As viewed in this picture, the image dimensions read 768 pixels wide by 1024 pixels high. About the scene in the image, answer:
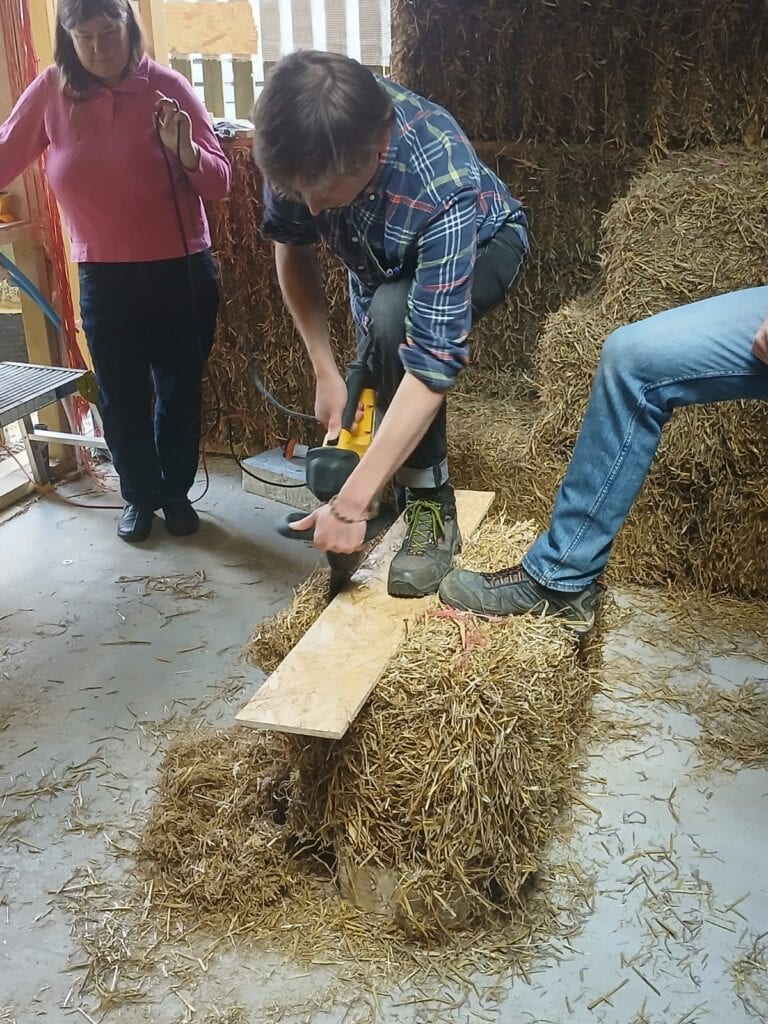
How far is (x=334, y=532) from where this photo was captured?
1692 mm

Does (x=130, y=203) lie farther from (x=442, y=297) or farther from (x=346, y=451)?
(x=442, y=297)

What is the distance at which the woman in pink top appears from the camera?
276cm

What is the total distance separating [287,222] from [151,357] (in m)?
1.27

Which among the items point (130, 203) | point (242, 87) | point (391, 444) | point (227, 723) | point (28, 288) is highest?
point (242, 87)

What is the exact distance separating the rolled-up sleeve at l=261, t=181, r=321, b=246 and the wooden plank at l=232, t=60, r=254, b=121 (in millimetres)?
3291

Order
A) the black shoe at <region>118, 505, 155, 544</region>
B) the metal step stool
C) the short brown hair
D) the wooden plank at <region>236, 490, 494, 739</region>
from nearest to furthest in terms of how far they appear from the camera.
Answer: the short brown hair < the wooden plank at <region>236, 490, 494, 739</region> < the metal step stool < the black shoe at <region>118, 505, 155, 544</region>

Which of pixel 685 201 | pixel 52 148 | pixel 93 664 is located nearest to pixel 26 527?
pixel 93 664

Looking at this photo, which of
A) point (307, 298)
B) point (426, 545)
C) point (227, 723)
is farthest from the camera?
point (227, 723)

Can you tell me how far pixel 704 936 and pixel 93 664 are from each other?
167 cm

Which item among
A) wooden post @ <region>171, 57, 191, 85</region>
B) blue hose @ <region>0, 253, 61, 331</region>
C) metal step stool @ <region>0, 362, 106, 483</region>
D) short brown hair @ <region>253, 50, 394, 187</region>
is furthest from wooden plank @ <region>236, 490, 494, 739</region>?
wooden post @ <region>171, 57, 191, 85</region>

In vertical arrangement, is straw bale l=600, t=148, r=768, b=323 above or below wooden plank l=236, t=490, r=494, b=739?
above

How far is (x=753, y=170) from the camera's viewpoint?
9.91 feet

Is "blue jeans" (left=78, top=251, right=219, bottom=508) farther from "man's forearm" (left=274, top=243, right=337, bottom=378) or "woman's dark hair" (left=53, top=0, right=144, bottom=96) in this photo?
"man's forearm" (left=274, top=243, right=337, bottom=378)

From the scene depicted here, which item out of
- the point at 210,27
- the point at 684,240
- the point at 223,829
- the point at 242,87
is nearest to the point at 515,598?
the point at 223,829
